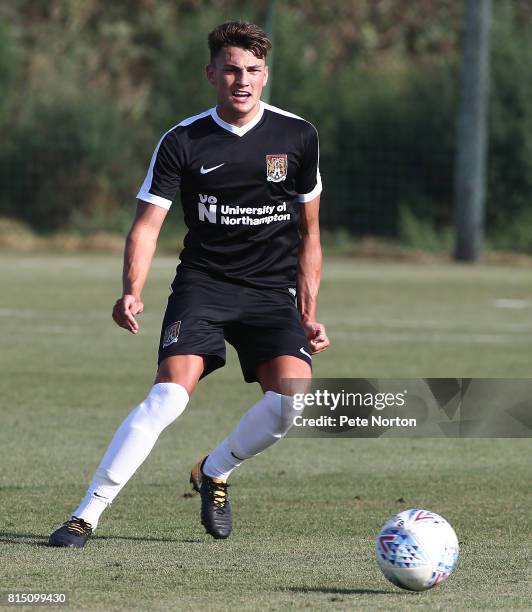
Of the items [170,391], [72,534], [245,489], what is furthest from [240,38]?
[245,489]

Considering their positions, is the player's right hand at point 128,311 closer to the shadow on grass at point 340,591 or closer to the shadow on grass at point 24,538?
→ the shadow on grass at point 24,538

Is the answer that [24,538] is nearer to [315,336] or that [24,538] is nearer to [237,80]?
[315,336]

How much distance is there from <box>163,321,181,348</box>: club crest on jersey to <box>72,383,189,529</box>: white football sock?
0.72 ft

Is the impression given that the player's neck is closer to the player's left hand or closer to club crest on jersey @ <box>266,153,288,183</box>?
club crest on jersey @ <box>266,153,288,183</box>

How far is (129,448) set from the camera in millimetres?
6285

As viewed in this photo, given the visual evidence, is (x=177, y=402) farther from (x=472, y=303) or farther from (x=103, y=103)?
(x=103, y=103)

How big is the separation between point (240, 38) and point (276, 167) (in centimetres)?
60

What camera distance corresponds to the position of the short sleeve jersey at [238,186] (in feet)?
21.6

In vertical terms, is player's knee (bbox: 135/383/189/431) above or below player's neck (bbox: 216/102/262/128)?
below

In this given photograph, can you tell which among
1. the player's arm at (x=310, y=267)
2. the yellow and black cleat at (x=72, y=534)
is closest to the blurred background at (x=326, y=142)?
the player's arm at (x=310, y=267)

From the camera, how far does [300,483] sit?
26.9 ft

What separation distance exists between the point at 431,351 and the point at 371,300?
6.00 m

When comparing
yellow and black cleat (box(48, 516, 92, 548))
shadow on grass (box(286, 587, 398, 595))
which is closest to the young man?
yellow and black cleat (box(48, 516, 92, 548))

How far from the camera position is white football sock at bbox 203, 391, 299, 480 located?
257 inches
